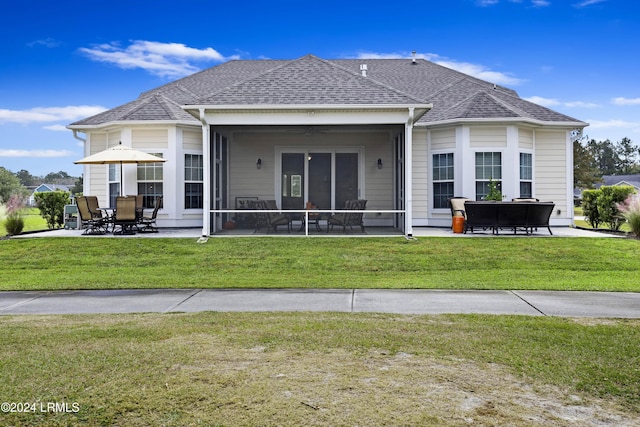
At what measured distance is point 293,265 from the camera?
34.7ft

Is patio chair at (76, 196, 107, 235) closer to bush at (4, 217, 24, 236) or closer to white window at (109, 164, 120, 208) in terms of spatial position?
bush at (4, 217, 24, 236)

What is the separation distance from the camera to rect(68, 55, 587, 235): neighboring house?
13055mm

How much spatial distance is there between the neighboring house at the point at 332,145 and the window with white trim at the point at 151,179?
0.03 metres

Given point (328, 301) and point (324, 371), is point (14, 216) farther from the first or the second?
point (324, 371)

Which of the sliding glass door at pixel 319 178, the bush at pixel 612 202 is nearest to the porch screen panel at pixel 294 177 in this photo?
the sliding glass door at pixel 319 178

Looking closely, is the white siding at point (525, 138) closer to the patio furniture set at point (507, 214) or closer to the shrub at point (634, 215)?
the patio furniture set at point (507, 214)

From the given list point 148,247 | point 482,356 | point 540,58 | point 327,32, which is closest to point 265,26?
point 327,32

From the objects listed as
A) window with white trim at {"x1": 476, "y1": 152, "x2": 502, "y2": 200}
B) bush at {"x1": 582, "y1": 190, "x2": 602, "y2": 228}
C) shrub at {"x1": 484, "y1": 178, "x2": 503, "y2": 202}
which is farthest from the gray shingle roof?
bush at {"x1": 582, "y1": 190, "x2": 602, "y2": 228}

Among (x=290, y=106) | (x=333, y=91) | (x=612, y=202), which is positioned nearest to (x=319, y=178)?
(x=333, y=91)

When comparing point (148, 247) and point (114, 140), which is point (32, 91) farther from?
point (148, 247)

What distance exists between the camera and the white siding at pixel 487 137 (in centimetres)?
1520

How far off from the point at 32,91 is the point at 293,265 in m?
23.7

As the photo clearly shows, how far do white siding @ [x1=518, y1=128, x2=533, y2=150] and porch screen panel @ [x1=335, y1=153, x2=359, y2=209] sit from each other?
5.17 m

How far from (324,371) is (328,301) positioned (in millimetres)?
3224
